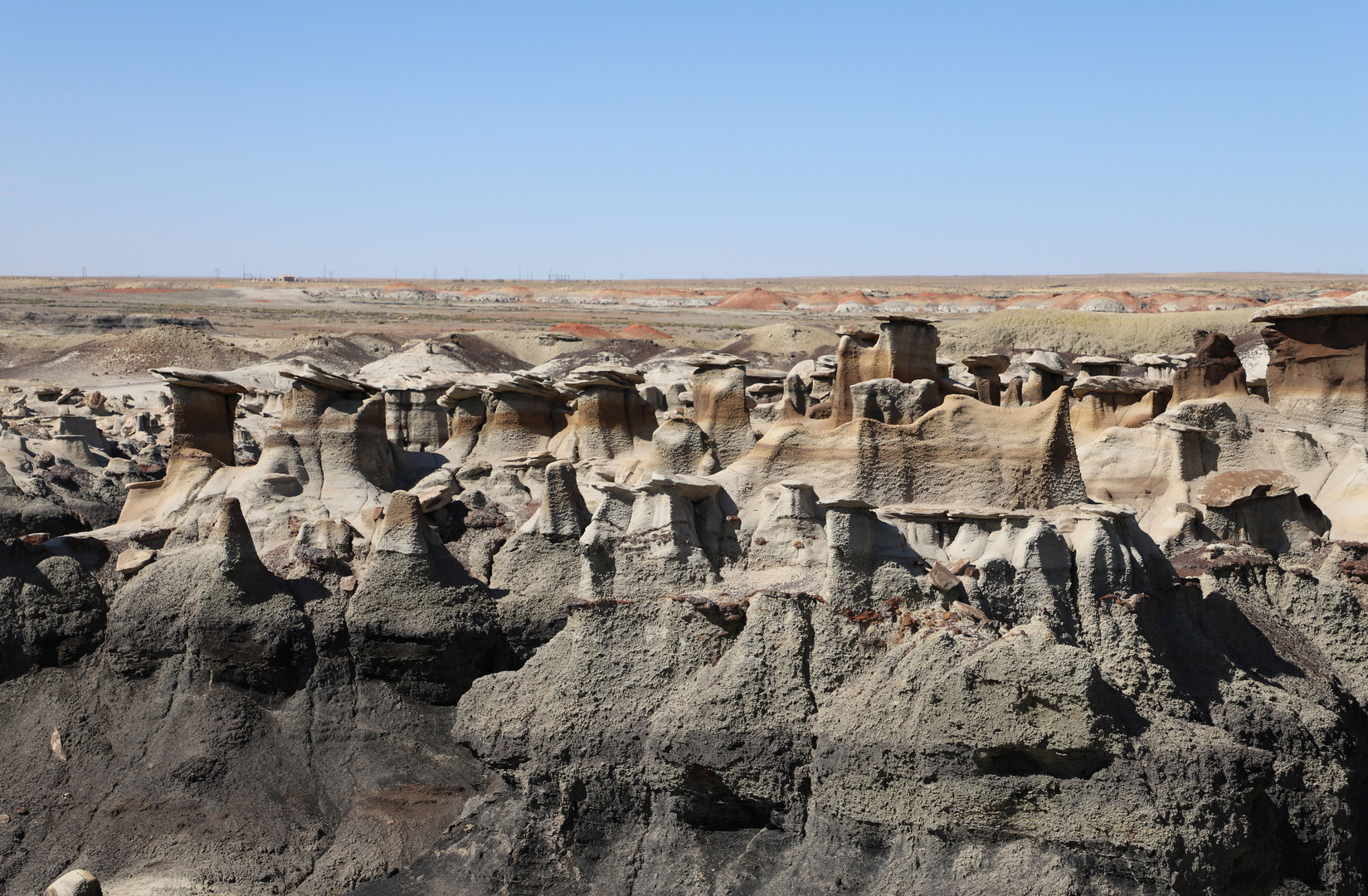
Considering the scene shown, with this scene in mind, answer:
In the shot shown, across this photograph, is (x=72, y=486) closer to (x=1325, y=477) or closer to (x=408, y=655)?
(x=408, y=655)

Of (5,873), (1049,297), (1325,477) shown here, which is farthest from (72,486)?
(1049,297)

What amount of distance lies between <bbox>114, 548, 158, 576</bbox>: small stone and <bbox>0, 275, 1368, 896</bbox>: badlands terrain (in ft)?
0.17

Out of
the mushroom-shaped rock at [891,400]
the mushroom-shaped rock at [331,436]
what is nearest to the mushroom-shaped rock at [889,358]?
the mushroom-shaped rock at [891,400]

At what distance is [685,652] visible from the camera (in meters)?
11.1

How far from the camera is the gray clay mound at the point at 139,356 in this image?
152ft

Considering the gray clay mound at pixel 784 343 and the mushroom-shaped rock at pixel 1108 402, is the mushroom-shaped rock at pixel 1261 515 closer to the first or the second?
the mushroom-shaped rock at pixel 1108 402

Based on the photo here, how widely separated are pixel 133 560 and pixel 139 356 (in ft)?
120

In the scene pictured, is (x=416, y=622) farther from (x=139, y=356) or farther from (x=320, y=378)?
(x=139, y=356)

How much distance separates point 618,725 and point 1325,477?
10297 mm

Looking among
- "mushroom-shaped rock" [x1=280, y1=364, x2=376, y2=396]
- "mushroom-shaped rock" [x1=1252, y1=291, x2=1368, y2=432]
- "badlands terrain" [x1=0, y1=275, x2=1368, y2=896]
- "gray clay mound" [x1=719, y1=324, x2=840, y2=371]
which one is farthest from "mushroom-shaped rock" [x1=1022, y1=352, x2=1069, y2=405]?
"gray clay mound" [x1=719, y1=324, x2=840, y2=371]

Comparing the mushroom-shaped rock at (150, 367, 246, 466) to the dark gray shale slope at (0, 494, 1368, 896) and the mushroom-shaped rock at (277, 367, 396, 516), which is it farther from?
the dark gray shale slope at (0, 494, 1368, 896)

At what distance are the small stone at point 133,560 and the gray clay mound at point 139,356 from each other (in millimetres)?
33974

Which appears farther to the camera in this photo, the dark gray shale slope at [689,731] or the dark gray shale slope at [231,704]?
the dark gray shale slope at [231,704]

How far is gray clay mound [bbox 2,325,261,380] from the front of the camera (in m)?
46.4
